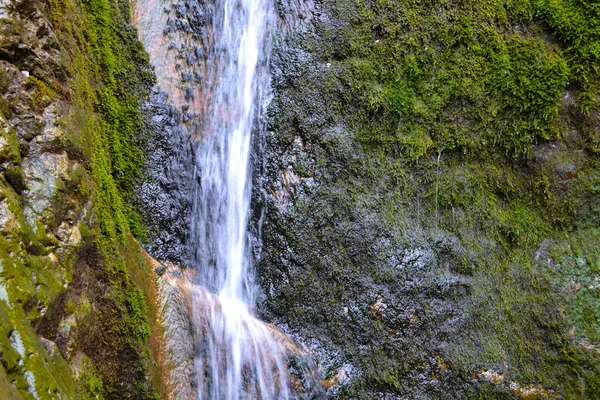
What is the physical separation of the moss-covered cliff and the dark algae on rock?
1.16 metres

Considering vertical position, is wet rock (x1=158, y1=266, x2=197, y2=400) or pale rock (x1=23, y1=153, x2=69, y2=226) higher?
pale rock (x1=23, y1=153, x2=69, y2=226)

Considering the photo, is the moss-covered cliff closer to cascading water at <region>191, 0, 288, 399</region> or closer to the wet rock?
the wet rock

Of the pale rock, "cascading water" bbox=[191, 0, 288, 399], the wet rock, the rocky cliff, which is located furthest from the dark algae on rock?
the pale rock

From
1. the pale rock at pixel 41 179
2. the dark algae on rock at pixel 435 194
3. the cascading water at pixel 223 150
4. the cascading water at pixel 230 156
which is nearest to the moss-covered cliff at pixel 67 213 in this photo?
the pale rock at pixel 41 179

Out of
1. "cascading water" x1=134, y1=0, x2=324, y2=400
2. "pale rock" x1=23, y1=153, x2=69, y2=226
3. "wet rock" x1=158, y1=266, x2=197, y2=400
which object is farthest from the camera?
"cascading water" x1=134, y1=0, x2=324, y2=400

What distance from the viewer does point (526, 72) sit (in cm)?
358

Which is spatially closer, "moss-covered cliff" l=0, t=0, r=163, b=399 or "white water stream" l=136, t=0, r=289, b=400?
"moss-covered cliff" l=0, t=0, r=163, b=399

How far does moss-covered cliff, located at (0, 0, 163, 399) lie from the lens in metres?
1.87

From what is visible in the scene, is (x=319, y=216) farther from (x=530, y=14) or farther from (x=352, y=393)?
(x=530, y=14)

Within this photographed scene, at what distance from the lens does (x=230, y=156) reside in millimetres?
3686

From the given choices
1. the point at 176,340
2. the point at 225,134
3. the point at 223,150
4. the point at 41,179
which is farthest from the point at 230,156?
the point at 41,179

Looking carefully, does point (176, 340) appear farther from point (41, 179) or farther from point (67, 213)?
point (41, 179)

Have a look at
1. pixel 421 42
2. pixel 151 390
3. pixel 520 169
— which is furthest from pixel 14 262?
pixel 520 169

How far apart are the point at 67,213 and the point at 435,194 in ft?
8.92
